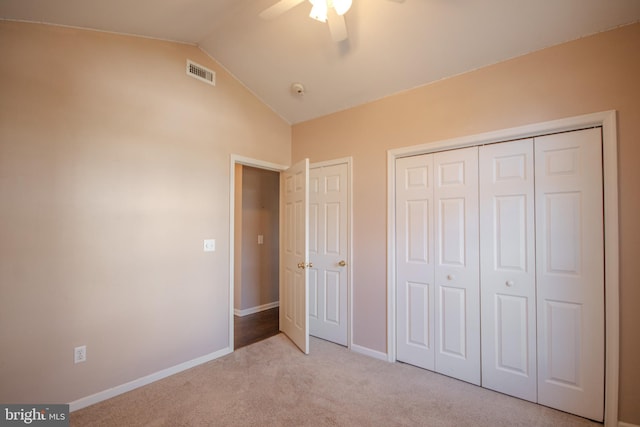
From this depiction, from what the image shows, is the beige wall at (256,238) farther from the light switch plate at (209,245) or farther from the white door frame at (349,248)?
the white door frame at (349,248)

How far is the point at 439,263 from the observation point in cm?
266

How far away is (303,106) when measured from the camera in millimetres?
3404

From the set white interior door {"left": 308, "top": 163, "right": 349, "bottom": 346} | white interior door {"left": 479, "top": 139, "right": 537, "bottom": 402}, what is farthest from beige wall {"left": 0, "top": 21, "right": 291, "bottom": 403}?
white interior door {"left": 479, "top": 139, "right": 537, "bottom": 402}

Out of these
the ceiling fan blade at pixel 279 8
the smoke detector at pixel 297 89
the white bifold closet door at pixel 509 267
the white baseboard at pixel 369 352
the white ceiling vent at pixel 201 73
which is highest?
the white ceiling vent at pixel 201 73

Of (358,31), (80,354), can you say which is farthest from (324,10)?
(80,354)

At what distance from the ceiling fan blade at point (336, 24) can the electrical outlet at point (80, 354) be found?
287 centimetres

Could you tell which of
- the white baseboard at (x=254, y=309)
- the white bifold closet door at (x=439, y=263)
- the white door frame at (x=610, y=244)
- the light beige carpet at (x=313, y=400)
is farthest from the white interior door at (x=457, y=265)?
the white baseboard at (x=254, y=309)

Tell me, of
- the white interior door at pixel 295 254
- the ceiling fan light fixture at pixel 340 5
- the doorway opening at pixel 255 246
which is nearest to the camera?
the ceiling fan light fixture at pixel 340 5

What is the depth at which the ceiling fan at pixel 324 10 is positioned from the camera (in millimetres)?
1680

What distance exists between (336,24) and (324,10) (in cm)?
13

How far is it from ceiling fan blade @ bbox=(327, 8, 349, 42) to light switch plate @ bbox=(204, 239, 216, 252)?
7.03ft

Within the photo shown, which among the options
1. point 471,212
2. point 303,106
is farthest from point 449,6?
point 303,106

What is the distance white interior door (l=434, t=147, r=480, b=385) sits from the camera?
2486mm

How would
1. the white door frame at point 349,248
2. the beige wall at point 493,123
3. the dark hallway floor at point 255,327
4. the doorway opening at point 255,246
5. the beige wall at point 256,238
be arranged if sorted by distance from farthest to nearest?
the beige wall at point 256,238 < the doorway opening at point 255,246 < the dark hallway floor at point 255,327 < the white door frame at point 349,248 < the beige wall at point 493,123
